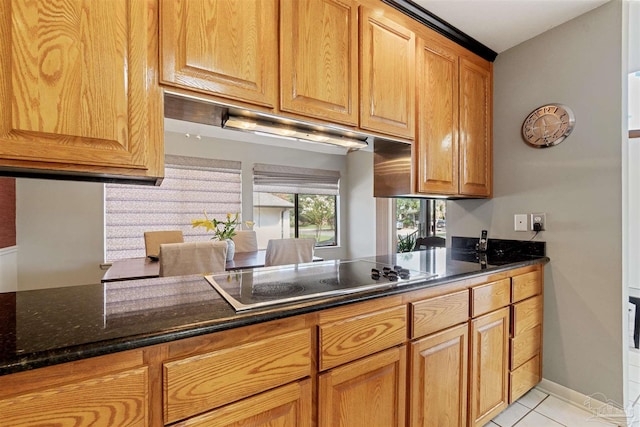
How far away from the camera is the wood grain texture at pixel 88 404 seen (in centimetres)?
63

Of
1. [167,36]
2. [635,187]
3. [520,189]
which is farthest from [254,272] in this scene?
[635,187]

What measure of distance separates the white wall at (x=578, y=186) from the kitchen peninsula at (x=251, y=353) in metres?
0.61

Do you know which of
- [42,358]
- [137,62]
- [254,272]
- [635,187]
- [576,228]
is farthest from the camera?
[635,187]

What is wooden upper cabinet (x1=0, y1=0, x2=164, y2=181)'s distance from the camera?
2.80 ft

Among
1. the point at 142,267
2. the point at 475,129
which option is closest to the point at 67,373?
A: the point at 142,267

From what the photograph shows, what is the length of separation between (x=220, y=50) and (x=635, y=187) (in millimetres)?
3800

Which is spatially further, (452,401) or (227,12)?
(452,401)

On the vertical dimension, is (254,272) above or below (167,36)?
below

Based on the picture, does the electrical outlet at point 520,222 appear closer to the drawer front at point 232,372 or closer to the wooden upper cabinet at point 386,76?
the wooden upper cabinet at point 386,76

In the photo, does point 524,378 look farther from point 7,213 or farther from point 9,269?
point 7,213

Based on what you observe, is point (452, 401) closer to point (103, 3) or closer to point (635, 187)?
point (103, 3)

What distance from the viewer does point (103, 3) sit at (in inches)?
38.0

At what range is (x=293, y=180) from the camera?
5.14 meters

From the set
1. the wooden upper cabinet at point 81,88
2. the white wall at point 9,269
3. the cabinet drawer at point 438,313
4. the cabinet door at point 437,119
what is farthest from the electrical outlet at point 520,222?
the white wall at point 9,269
